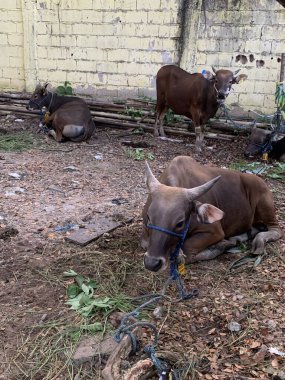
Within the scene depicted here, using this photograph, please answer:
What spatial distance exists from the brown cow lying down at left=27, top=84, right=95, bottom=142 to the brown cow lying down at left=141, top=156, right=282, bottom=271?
5.22 meters

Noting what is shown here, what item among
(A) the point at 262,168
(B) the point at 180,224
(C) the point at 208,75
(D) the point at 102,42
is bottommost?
(A) the point at 262,168

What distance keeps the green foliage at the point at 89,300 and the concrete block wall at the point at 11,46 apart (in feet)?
31.9

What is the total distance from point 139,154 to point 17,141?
8.55ft

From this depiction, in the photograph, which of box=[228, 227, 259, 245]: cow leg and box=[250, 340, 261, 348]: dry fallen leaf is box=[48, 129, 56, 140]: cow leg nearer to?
box=[228, 227, 259, 245]: cow leg

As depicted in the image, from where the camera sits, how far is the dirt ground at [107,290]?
328cm

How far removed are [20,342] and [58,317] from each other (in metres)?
0.38

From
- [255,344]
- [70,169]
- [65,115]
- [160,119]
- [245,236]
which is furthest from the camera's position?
[160,119]

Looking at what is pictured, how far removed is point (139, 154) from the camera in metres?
8.93

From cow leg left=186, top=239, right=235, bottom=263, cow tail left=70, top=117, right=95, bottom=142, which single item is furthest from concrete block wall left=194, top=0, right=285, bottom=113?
cow leg left=186, top=239, right=235, bottom=263

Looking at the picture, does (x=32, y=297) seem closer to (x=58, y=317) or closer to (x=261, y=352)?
(x=58, y=317)

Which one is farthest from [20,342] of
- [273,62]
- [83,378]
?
[273,62]

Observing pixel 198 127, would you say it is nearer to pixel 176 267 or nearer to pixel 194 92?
pixel 194 92

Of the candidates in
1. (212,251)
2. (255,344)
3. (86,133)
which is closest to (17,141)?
(86,133)

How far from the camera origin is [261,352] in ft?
11.0
